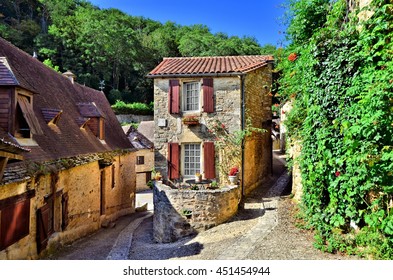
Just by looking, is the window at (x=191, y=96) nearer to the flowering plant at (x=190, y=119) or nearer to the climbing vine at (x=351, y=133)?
the flowering plant at (x=190, y=119)

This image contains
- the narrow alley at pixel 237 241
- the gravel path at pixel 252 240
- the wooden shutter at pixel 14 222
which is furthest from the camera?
the wooden shutter at pixel 14 222

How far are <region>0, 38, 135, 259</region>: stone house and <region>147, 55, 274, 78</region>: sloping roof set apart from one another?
10.8 feet

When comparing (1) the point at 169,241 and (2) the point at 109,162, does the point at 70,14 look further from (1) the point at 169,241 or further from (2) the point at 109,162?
(1) the point at 169,241

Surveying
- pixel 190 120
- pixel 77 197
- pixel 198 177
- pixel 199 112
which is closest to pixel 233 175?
pixel 198 177

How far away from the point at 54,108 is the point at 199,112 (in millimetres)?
4652

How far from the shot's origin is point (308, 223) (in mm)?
5020

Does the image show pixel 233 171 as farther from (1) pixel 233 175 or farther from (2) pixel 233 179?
(2) pixel 233 179

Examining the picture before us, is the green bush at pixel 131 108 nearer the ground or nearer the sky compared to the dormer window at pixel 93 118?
nearer the sky

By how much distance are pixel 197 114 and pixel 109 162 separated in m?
3.68

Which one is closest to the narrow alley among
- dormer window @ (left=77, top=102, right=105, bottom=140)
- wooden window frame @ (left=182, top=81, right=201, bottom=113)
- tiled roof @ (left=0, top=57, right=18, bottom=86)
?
wooden window frame @ (left=182, top=81, right=201, bottom=113)

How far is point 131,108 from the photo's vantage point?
2623 centimetres

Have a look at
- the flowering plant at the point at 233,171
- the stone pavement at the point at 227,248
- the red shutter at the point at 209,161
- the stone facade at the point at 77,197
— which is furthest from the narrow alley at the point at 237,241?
the red shutter at the point at 209,161

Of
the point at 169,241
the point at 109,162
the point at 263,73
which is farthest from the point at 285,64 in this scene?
the point at 109,162

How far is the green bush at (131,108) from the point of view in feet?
84.6
